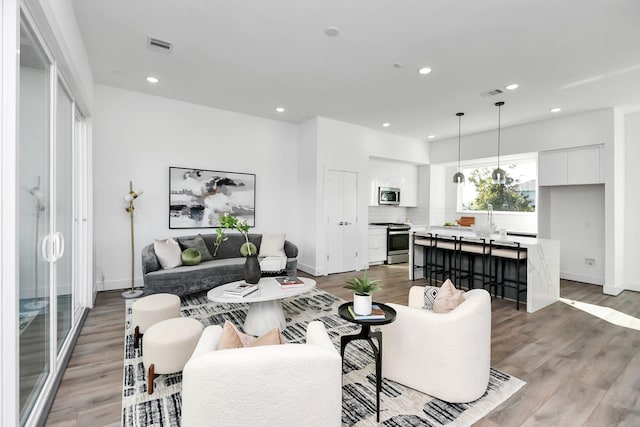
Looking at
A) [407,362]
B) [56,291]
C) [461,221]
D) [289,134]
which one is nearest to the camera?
[407,362]

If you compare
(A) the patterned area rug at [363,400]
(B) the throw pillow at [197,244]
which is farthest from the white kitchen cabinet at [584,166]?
(B) the throw pillow at [197,244]

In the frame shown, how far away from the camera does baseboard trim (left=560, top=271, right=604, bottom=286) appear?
5514 millimetres

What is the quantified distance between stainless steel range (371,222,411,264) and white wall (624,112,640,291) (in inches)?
152

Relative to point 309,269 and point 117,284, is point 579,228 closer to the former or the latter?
point 309,269

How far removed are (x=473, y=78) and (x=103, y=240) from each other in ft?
18.7

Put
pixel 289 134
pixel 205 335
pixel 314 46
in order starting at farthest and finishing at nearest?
pixel 289 134
pixel 314 46
pixel 205 335

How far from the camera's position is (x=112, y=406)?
204 cm

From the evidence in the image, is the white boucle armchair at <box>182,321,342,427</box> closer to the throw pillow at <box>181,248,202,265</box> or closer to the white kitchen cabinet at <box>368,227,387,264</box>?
the throw pillow at <box>181,248,202,265</box>

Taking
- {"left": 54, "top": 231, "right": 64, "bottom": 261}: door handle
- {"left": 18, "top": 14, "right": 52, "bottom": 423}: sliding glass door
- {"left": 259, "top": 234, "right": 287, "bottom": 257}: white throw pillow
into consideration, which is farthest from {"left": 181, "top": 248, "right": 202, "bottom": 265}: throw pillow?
{"left": 18, "top": 14, "right": 52, "bottom": 423}: sliding glass door

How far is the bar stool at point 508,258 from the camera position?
409cm

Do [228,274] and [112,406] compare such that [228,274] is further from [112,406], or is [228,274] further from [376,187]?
[376,187]

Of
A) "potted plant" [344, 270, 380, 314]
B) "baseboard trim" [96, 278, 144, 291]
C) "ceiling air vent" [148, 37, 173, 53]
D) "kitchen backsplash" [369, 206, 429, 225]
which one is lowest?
"baseboard trim" [96, 278, 144, 291]

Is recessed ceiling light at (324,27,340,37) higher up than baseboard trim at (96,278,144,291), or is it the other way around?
recessed ceiling light at (324,27,340,37)

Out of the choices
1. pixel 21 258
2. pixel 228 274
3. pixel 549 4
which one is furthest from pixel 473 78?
pixel 21 258
